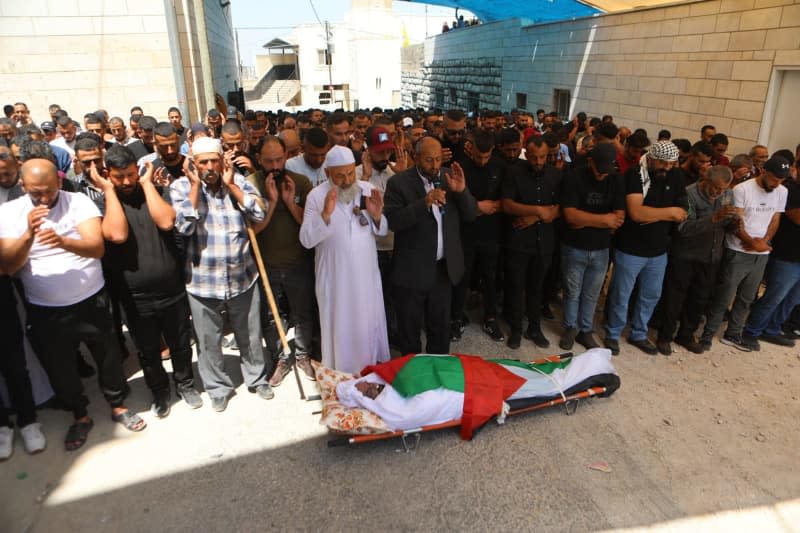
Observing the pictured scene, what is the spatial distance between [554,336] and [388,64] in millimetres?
34042

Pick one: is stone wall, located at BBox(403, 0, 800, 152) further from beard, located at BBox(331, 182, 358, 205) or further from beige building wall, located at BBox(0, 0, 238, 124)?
beige building wall, located at BBox(0, 0, 238, 124)

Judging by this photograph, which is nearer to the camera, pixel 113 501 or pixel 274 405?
pixel 113 501

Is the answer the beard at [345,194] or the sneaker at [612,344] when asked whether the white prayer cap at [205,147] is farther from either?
the sneaker at [612,344]

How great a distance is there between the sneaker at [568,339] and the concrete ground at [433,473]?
2.57ft

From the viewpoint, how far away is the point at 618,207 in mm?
4117

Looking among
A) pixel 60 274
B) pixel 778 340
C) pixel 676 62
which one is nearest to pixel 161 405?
pixel 60 274

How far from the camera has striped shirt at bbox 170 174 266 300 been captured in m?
3.40

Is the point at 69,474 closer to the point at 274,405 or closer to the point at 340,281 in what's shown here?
the point at 274,405

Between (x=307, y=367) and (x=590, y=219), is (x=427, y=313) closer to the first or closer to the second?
(x=307, y=367)

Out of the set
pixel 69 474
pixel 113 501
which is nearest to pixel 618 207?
pixel 113 501

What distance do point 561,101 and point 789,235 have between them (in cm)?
995

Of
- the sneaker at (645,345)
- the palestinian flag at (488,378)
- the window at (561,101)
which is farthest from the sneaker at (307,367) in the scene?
the window at (561,101)

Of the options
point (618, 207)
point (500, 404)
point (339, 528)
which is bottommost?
point (339, 528)

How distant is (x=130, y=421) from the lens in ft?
11.9
